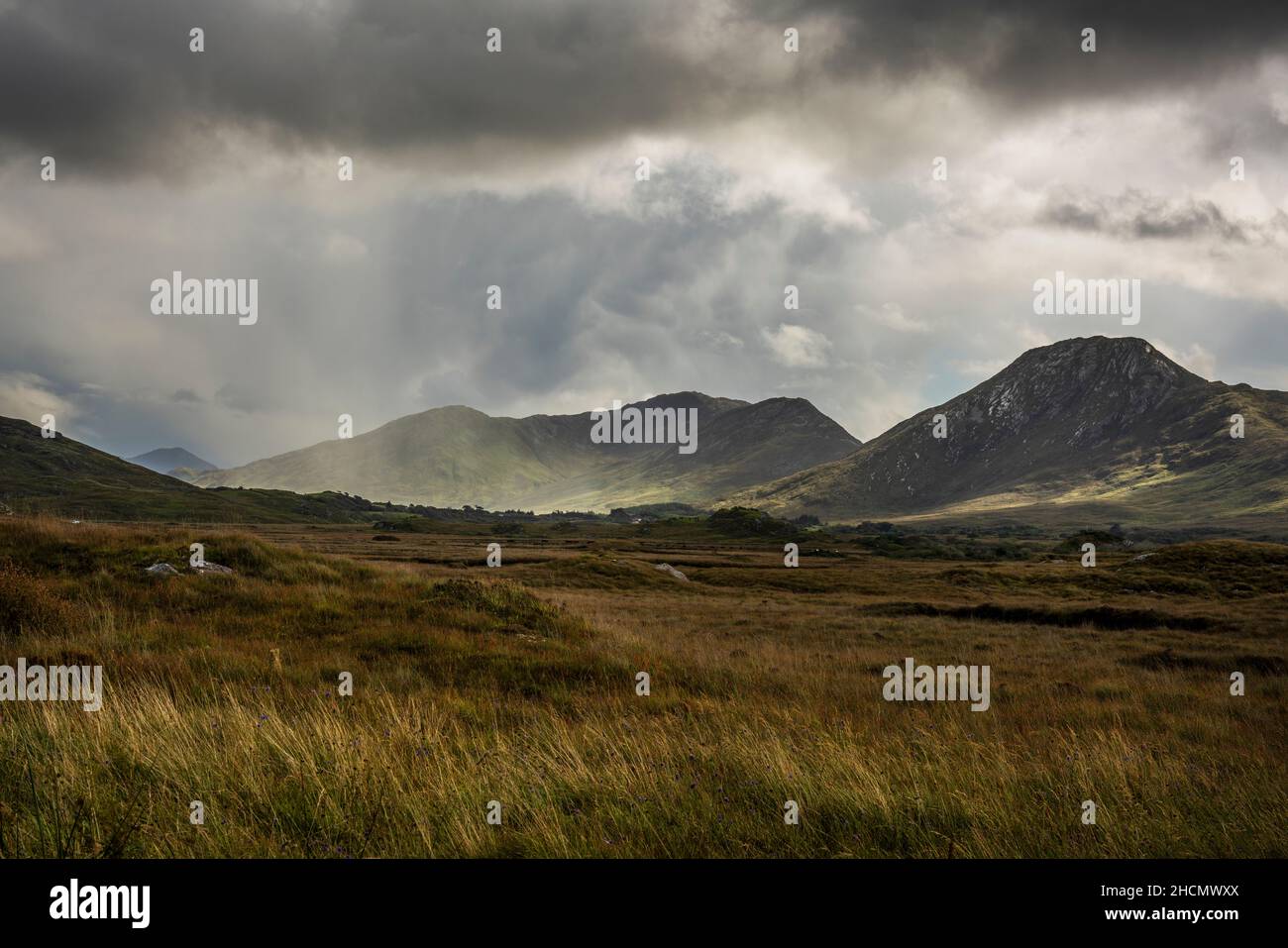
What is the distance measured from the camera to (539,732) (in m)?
7.14

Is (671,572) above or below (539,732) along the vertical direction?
below

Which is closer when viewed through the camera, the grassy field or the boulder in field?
the grassy field

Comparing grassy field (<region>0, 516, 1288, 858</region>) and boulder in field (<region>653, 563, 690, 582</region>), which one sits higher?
grassy field (<region>0, 516, 1288, 858</region>)

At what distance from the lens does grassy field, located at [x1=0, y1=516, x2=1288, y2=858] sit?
4.54 m

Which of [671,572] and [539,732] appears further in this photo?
[671,572]

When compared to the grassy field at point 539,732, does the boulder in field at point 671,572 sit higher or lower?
lower

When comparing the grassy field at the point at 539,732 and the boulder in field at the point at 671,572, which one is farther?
the boulder in field at the point at 671,572

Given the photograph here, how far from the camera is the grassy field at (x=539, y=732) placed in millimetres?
4535

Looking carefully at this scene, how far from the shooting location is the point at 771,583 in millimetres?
63281
